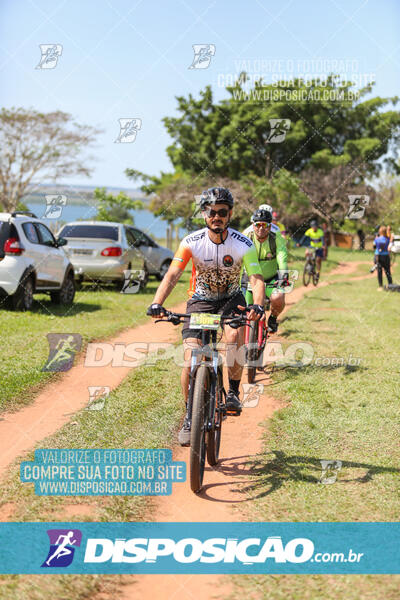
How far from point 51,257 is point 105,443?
26.8 feet

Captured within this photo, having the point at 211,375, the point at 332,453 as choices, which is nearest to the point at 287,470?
the point at 332,453

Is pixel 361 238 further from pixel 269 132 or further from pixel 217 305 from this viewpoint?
pixel 217 305

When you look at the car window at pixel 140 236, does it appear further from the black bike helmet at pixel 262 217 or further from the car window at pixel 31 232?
the black bike helmet at pixel 262 217

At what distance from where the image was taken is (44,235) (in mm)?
13000

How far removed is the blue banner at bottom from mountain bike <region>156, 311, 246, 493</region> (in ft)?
1.72

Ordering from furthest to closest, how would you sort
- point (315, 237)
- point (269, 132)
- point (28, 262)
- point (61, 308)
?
point (269, 132) → point (315, 237) → point (61, 308) → point (28, 262)

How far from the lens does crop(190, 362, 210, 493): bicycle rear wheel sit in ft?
13.9

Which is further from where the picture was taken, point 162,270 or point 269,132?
point 269,132

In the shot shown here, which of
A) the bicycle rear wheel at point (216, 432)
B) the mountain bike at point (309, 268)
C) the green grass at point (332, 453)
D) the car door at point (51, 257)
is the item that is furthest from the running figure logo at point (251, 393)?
the mountain bike at point (309, 268)

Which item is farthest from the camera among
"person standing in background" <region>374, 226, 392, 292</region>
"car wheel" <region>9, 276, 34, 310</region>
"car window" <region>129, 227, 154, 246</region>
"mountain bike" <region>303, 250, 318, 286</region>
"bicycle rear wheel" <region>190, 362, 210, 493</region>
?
"mountain bike" <region>303, 250, 318, 286</region>

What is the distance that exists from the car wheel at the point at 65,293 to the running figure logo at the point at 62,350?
11.9ft

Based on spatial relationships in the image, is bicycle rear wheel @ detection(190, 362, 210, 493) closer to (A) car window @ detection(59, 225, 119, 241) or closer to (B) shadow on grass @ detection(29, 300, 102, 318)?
(B) shadow on grass @ detection(29, 300, 102, 318)

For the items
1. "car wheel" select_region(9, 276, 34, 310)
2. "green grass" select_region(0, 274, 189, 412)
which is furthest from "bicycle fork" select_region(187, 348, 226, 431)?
"car wheel" select_region(9, 276, 34, 310)

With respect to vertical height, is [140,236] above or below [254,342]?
above
